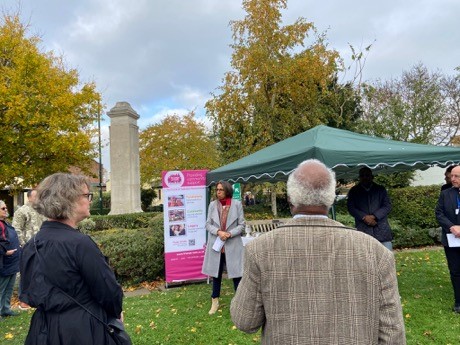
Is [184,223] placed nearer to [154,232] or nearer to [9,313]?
[154,232]

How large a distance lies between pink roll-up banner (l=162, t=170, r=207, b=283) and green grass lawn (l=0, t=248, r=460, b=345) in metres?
0.37

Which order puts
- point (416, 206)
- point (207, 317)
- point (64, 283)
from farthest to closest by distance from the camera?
point (416, 206) → point (207, 317) → point (64, 283)

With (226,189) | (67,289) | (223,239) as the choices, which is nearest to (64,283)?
(67,289)

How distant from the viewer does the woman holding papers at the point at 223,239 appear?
529 centimetres

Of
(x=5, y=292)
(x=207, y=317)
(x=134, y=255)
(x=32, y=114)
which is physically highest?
(x=32, y=114)

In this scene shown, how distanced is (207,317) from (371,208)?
2.79 m

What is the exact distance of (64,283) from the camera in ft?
6.56

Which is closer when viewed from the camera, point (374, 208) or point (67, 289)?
point (67, 289)

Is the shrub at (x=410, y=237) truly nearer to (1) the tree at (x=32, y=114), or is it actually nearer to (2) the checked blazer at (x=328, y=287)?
(2) the checked blazer at (x=328, y=287)

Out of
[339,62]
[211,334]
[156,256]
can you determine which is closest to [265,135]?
[339,62]

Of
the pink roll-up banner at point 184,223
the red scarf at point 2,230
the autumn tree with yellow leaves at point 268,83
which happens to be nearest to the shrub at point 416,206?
the autumn tree with yellow leaves at point 268,83

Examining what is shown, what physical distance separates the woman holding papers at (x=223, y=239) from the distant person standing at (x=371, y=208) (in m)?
1.72

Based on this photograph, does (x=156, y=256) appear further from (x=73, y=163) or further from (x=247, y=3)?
(x=73, y=163)

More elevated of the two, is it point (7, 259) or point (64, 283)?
point (64, 283)
